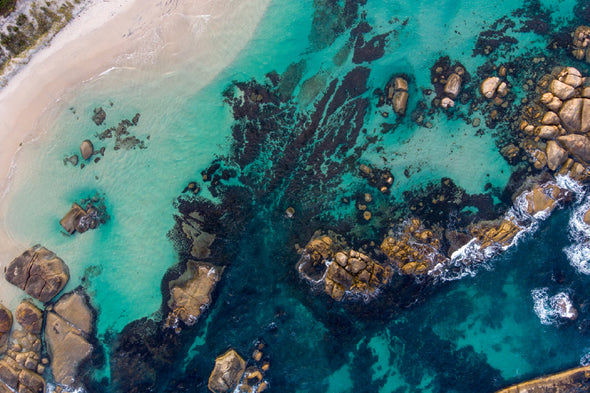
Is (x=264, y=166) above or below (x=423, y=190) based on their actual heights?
above

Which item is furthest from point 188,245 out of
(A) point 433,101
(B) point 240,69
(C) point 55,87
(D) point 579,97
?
(D) point 579,97

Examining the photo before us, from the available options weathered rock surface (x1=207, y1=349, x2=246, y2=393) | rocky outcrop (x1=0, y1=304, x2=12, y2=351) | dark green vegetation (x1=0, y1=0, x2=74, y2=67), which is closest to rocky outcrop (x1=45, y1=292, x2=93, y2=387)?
rocky outcrop (x1=0, y1=304, x2=12, y2=351)

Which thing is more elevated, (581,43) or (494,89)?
(494,89)

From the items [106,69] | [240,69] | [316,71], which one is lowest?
[316,71]

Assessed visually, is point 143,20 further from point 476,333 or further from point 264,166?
point 476,333

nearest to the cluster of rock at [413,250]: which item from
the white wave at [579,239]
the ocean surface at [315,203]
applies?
the ocean surface at [315,203]

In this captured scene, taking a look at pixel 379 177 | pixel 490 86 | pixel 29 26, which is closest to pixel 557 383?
pixel 379 177

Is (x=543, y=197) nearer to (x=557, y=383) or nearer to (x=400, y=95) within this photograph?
(x=400, y=95)

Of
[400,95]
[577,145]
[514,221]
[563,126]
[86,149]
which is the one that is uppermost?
[86,149]
